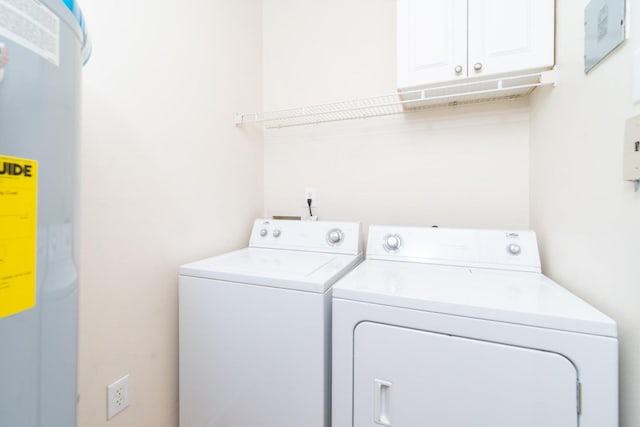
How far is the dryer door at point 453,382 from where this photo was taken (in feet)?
2.57

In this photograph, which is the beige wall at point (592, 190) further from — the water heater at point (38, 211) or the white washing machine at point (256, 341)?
the water heater at point (38, 211)

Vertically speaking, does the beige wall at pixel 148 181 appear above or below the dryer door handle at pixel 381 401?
above

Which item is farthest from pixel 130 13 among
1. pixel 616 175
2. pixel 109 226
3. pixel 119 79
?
pixel 616 175

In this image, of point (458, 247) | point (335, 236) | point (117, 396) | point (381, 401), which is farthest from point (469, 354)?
point (117, 396)

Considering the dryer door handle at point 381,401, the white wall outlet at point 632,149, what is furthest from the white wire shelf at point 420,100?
the dryer door handle at point 381,401

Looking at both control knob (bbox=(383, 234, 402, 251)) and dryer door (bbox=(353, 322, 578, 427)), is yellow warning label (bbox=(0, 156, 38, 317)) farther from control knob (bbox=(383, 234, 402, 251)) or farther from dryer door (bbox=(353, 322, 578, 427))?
control knob (bbox=(383, 234, 402, 251))

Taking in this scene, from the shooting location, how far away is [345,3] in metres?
1.88

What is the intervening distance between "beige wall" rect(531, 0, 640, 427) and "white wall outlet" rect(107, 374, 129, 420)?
1.64 meters

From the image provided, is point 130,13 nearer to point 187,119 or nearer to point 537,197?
point 187,119

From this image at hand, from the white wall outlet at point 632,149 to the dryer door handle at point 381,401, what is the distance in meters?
0.89

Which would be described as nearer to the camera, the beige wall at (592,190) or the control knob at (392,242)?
the beige wall at (592,190)

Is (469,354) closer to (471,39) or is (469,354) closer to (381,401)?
(381,401)

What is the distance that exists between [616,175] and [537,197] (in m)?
0.63

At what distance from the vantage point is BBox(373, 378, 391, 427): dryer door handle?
95cm
